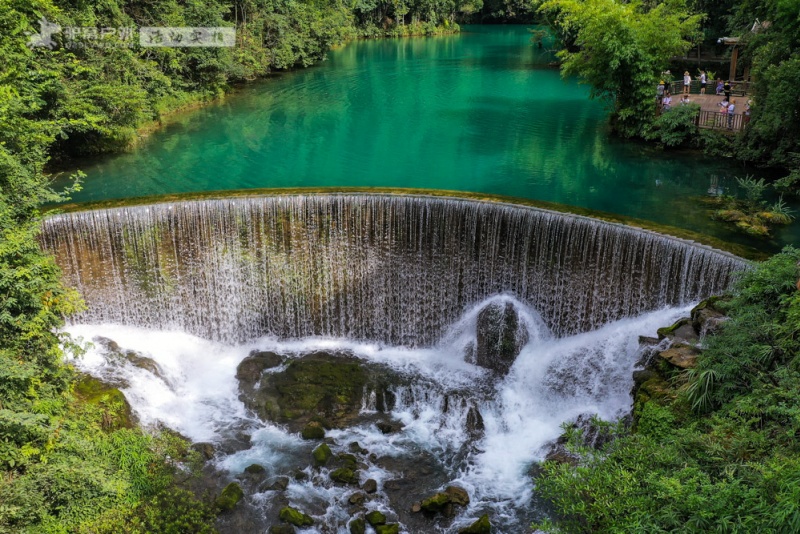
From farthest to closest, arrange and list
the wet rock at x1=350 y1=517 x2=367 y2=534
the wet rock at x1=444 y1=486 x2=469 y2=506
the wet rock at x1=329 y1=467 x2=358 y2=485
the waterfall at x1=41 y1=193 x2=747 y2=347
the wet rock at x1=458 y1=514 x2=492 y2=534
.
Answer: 1. the waterfall at x1=41 y1=193 x2=747 y2=347
2. the wet rock at x1=329 y1=467 x2=358 y2=485
3. the wet rock at x1=444 y1=486 x2=469 y2=506
4. the wet rock at x1=350 y1=517 x2=367 y2=534
5. the wet rock at x1=458 y1=514 x2=492 y2=534

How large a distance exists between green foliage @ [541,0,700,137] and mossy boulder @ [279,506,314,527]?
683 inches

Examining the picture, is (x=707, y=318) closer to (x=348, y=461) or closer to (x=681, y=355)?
(x=681, y=355)

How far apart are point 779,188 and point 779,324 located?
10086mm

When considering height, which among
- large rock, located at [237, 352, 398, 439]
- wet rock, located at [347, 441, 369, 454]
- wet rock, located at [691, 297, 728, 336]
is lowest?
wet rock, located at [347, 441, 369, 454]

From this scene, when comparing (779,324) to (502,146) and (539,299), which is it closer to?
(539,299)

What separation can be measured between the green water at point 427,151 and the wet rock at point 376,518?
942 centimetres

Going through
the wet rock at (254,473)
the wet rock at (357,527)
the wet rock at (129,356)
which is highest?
the wet rock at (129,356)

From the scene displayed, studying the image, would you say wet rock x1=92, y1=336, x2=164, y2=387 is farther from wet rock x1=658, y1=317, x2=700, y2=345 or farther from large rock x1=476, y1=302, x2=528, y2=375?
wet rock x1=658, y1=317, x2=700, y2=345

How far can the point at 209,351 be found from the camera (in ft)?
44.4

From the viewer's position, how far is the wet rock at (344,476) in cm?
985

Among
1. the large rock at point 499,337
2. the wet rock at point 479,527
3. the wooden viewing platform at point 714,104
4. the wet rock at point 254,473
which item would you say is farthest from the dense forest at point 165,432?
the large rock at point 499,337

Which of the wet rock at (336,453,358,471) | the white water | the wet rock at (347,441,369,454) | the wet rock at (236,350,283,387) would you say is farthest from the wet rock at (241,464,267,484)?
the wet rock at (236,350,283,387)

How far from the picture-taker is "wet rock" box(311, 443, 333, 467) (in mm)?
10203

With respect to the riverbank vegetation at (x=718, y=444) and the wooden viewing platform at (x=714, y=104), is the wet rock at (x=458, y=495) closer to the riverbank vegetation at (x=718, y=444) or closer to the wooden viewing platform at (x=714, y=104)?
the riverbank vegetation at (x=718, y=444)
